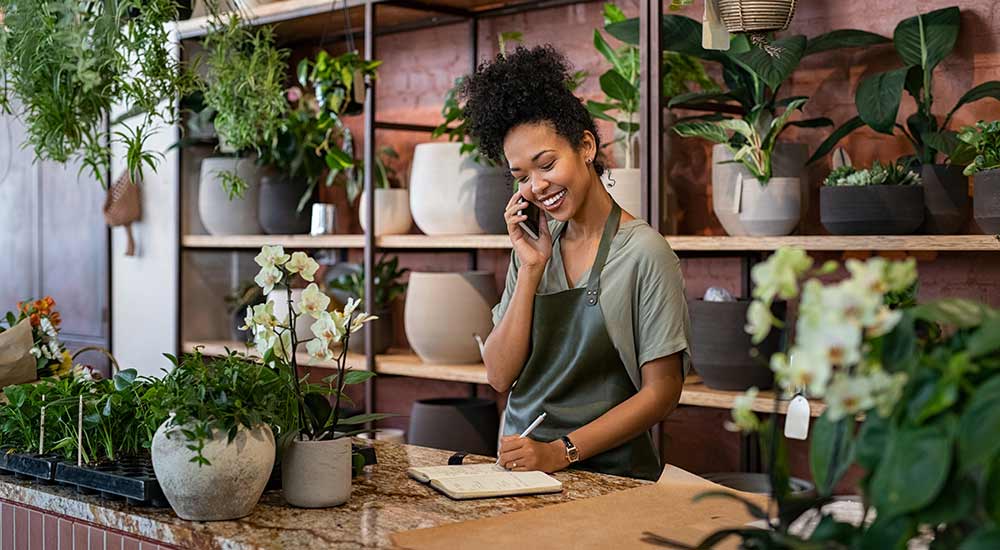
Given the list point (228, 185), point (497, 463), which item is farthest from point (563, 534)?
point (228, 185)

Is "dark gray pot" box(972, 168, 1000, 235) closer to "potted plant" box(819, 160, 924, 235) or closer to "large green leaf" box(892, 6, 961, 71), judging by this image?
"potted plant" box(819, 160, 924, 235)

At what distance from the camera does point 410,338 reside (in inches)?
160

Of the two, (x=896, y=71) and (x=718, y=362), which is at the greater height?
(x=896, y=71)

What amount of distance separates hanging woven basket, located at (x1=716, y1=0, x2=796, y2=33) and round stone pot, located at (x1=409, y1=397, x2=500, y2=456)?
1.59m

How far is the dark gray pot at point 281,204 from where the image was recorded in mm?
4555

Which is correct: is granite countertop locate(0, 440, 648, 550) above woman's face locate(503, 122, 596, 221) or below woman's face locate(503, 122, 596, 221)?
below

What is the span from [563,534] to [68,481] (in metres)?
0.85

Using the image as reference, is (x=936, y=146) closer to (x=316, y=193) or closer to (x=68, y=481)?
(x=68, y=481)

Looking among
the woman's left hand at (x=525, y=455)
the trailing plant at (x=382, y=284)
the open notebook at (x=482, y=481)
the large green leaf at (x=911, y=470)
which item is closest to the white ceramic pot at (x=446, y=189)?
the trailing plant at (x=382, y=284)

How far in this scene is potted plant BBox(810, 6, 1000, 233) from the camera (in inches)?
118

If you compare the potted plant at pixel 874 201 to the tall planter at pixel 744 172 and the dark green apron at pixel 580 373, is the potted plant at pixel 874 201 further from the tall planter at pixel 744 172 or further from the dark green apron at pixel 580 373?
the dark green apron at pixel 580 373

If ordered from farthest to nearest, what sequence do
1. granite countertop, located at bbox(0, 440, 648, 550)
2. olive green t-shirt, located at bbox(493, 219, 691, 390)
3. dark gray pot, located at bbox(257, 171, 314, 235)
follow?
dark gray pot, located at bbox(257, 171, 314, 235) < olive green t-shirt, located at bbox(493, 219, 691, 390) < granite countertop, located at bbox(0, 440, 648, 550)

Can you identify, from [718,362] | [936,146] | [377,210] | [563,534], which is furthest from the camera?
[377,210]

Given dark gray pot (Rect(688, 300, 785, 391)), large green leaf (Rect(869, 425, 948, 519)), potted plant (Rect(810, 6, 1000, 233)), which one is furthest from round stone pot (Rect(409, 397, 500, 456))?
large green leaf (Rect(869, 425, 948, 519))
